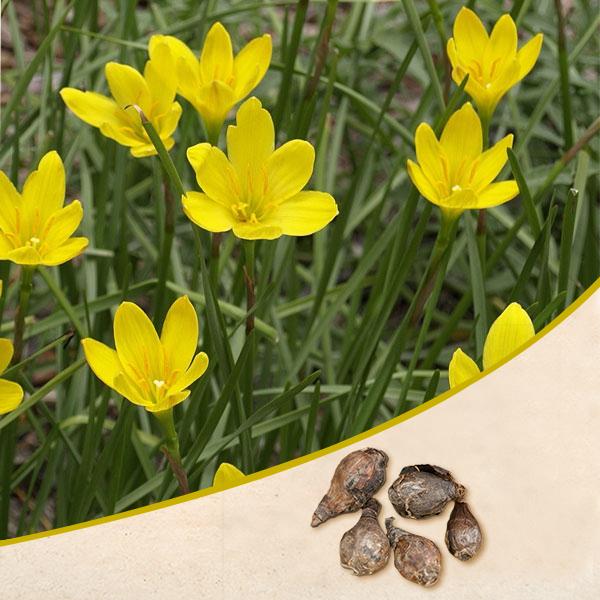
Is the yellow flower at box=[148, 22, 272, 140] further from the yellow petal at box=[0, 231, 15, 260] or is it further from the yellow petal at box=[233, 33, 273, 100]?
the yellow petal at box=[0, 231, 15, 260]

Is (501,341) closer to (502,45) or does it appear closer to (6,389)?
(502,45)

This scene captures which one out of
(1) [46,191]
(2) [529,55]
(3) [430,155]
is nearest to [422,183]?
(3) [430,155]

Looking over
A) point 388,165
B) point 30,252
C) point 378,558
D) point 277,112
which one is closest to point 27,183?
point 30,252

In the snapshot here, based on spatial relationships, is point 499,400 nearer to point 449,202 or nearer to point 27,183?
point 449,202

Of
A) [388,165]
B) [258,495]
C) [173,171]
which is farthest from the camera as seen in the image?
[388,165]

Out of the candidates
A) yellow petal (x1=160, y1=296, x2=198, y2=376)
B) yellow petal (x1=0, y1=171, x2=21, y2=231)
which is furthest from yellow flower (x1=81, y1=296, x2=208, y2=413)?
yellow petal (x1=0, y1=171, x2=21, y2=231)

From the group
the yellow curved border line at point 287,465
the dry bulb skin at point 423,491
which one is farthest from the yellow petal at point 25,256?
the dry bulb skin at point 423,491
